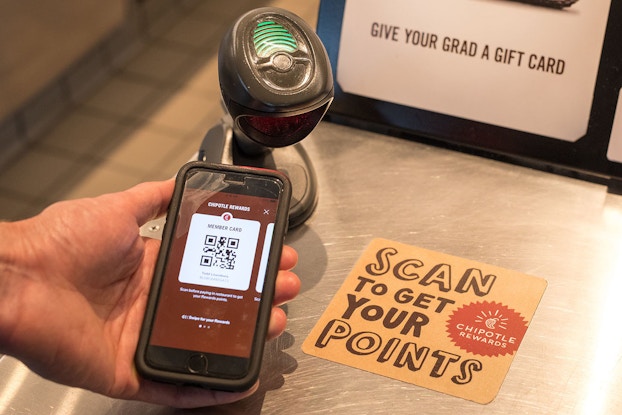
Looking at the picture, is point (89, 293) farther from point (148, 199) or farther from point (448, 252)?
point (448, 252)

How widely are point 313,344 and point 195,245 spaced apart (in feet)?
0.46

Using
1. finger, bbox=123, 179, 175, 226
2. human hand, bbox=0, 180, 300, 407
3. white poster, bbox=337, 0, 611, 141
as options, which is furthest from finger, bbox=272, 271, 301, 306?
white poster, bbox=337, 0, 611, 141

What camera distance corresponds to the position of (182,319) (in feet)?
2.34

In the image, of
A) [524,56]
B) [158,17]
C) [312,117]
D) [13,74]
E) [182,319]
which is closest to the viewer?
[182,319]

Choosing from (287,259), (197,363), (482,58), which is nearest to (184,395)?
(197,363)

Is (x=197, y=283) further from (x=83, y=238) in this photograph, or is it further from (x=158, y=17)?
(x=158, y=17)

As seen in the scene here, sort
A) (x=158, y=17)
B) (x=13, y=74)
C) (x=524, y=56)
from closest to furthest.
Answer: (x=524, y=56) < (x=13, y=74) < (x=158, y=17)

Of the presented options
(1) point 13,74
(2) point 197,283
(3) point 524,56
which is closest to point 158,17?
(1) point 13,74

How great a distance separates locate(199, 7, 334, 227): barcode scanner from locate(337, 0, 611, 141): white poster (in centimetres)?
16

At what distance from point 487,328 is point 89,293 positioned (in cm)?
35

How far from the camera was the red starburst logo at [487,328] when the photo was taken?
78cm

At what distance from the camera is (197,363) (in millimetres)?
692

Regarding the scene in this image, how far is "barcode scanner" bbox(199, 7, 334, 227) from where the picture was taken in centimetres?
79

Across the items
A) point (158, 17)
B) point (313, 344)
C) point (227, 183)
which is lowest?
point (158, 17)
